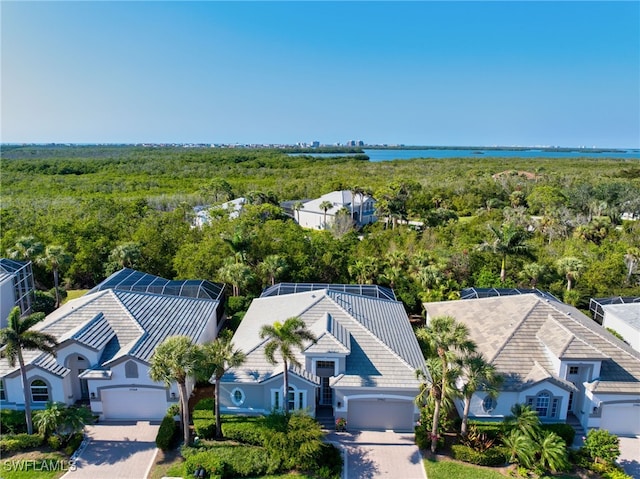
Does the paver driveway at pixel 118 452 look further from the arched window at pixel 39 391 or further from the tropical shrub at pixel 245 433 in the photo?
the tropical shrub at pixel 245 433

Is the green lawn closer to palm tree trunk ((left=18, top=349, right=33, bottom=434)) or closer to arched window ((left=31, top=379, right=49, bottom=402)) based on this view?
palm tree trunk ((left=18, top=349, right=33, bottom=434))

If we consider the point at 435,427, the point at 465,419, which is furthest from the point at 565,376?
the point at 435,427

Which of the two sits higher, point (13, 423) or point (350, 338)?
point (350, 338)

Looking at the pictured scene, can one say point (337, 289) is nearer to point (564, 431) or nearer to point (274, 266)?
point (274, 266)

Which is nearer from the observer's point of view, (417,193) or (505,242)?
(505,242)

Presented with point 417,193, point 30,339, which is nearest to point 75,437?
point 30,339

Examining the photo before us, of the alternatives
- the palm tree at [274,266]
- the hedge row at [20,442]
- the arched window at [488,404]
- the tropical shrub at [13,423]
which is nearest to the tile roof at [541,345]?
the arched window at [488,404]

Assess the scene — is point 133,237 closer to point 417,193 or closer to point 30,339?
point 30,339
